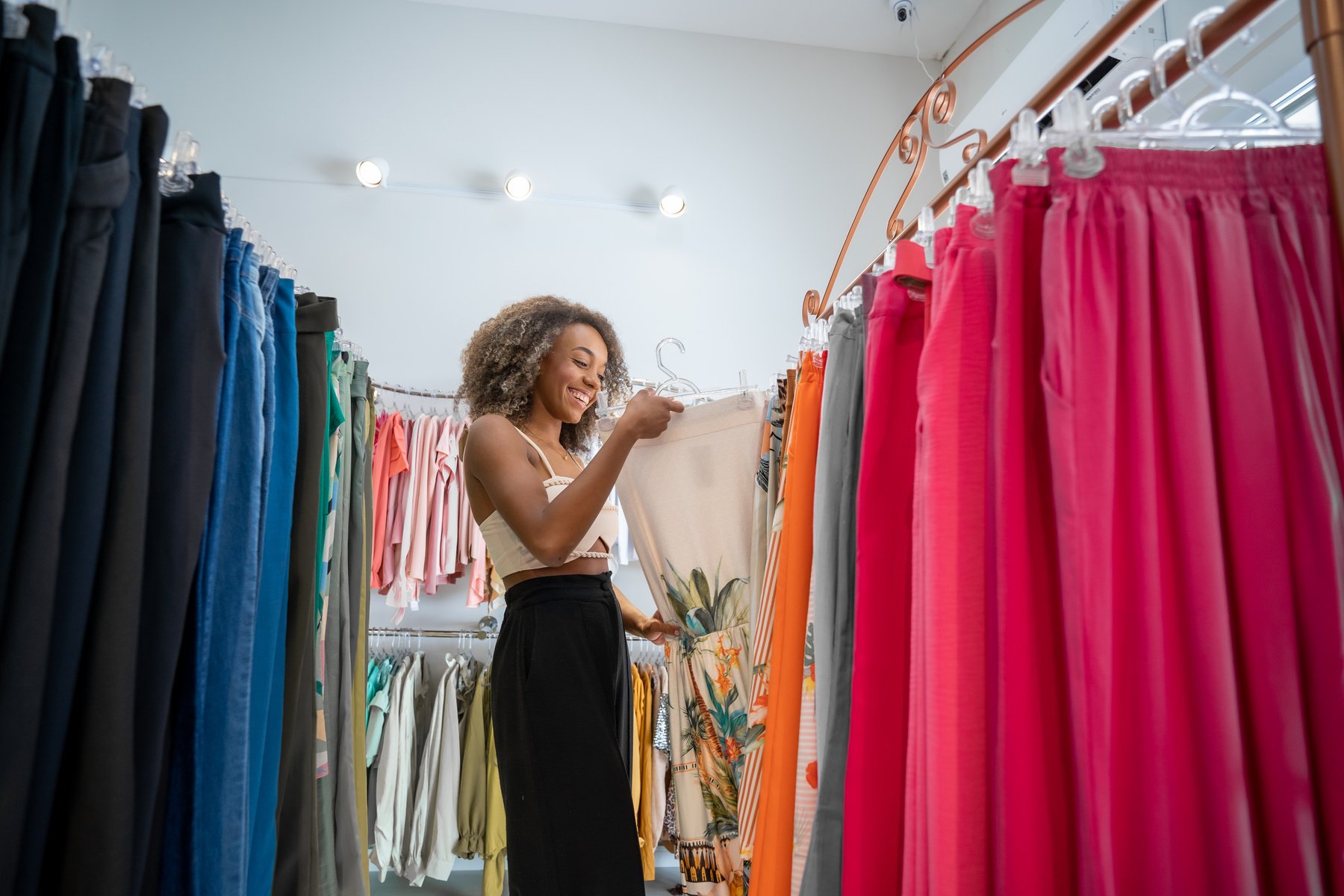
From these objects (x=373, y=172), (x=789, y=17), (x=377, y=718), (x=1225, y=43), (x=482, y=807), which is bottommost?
(x=482, y=807)

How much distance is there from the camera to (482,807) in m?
3.33

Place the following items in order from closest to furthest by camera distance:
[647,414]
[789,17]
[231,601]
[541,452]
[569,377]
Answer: [231,601] < [647,414] < [541,452] < [569,377] < [789,17]

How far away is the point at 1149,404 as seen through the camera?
852 millimetres

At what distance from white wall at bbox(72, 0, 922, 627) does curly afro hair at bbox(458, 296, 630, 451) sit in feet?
6.38

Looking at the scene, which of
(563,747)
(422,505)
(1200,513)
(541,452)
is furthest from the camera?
(422,505)

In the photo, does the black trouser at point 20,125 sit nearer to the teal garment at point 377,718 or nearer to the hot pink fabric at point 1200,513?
the hot pink fabric at point 1200,513

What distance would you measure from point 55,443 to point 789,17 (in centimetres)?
455

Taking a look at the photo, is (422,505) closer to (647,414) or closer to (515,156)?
(515,156)

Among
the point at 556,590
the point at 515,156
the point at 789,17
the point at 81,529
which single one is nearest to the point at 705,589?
the point at 556,590

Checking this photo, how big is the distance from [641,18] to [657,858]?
414 centimetres

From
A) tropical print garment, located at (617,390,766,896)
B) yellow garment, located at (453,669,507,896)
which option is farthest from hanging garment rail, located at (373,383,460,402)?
tropical print garment, located at (617,390,766,896)

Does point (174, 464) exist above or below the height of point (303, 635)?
above

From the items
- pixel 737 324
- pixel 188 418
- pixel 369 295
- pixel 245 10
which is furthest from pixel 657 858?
pixel 245 10

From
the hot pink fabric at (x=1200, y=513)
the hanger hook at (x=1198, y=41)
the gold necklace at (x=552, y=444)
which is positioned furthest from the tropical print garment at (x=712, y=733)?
the hanger hook at (x=1198, y=41)
